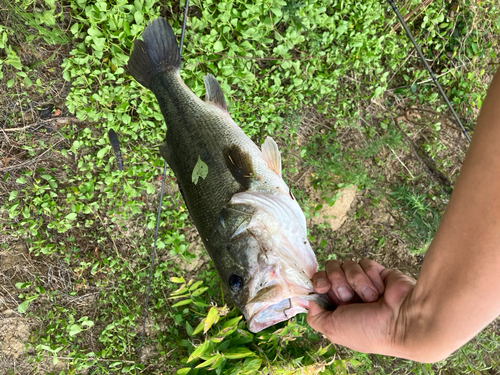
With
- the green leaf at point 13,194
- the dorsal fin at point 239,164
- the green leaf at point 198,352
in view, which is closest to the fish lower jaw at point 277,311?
the dorsal fin at point 239,164

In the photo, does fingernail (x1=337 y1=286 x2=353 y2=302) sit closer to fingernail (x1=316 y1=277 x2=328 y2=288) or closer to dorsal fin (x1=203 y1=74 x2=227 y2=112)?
fingernail (x1=316 y1=277 x2=328 y2=288)

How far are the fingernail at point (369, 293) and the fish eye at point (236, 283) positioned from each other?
0.74 meters

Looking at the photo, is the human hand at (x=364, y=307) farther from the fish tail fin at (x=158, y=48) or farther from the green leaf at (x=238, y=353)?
the fish tail fin at (x=158, y=48)

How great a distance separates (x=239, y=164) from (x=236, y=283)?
32.6 inches

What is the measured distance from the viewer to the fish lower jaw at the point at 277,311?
69.9 inches

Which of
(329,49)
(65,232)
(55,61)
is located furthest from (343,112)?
(65,232)

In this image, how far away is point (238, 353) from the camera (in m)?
2.87

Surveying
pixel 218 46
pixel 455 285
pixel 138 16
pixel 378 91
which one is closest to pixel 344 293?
pixel 455 285

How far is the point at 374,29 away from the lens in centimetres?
326

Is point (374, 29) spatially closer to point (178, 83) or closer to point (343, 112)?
point (343, 112)

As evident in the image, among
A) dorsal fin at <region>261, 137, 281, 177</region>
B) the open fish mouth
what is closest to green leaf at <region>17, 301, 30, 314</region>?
the open fish mouth

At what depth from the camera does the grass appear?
3016 millimetres

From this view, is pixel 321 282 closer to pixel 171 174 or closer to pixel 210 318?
pixel 210 318

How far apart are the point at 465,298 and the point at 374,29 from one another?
3088 millimetres
